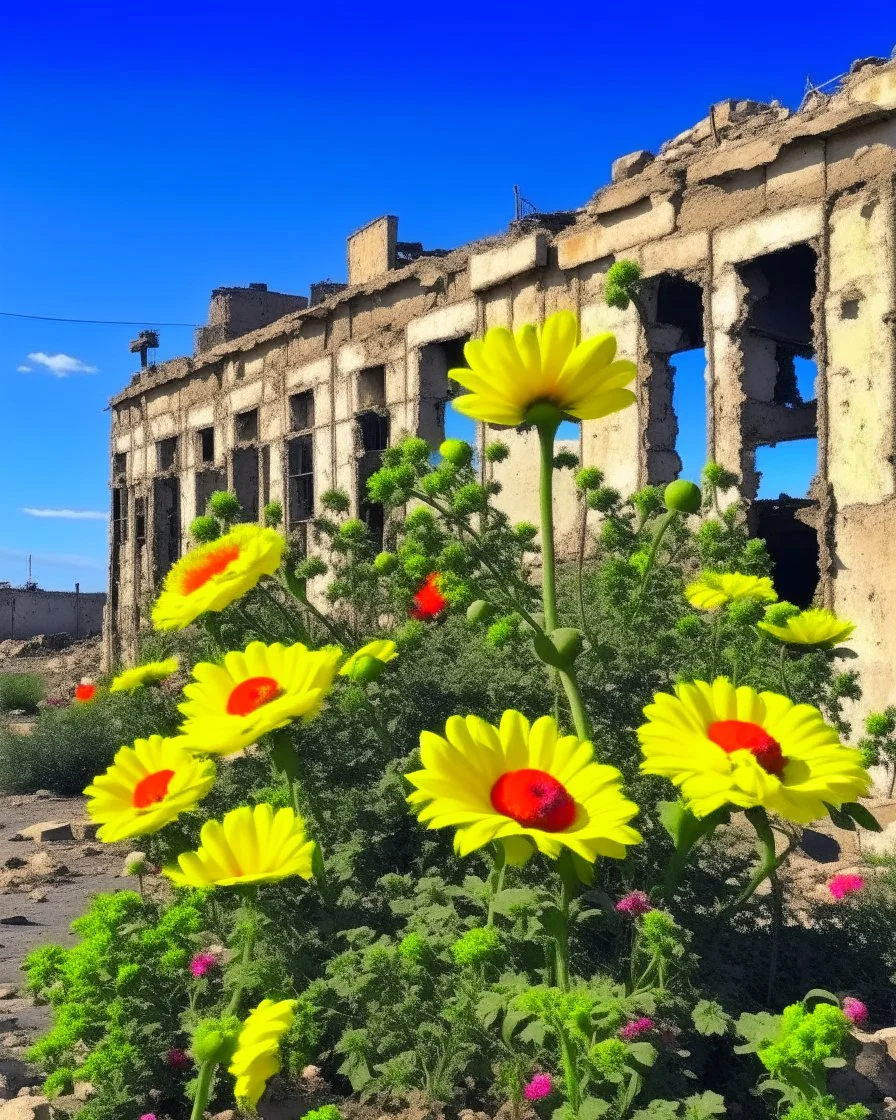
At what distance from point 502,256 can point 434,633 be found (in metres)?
7.54

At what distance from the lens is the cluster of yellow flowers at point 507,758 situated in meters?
1.71

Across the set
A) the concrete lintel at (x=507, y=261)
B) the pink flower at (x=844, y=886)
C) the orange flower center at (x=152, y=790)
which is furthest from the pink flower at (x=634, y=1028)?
the concrete lintel at (x=507, y=261)

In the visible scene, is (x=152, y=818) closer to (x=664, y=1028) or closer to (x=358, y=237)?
(x=664, y=1028)

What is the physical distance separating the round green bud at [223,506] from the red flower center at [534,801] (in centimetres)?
212

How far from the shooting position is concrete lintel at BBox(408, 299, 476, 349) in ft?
37.8

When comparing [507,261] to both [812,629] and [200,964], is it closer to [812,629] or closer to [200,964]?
[812,629]

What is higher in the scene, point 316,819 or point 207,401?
point 207,401

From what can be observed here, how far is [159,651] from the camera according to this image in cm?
757

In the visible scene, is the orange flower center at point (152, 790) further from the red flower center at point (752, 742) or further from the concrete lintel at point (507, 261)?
the concrete lintel at point (507, 261)

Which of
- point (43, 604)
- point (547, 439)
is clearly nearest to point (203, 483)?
point (547, 439)

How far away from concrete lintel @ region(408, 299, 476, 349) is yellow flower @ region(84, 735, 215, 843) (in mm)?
9479

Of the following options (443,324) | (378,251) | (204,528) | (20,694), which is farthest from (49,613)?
(204,528)

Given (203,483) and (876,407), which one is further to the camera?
(203,483)

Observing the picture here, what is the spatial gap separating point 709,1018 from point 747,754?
708 millimetres
